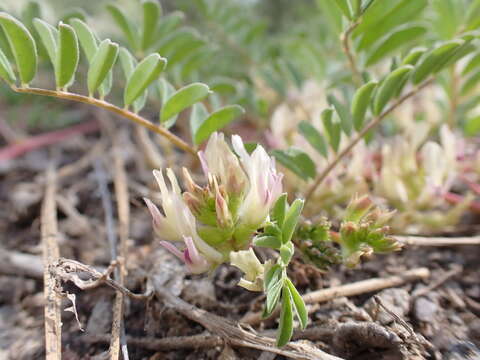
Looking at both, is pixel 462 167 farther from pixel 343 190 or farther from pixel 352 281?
pixel 352 281

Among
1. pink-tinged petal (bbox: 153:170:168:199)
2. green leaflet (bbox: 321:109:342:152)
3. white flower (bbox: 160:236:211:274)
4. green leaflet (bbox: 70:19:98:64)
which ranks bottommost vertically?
white flower (bbox: 160:236:211:274)

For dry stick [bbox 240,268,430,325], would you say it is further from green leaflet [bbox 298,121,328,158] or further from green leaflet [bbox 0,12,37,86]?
green leaflet [bbox 0,12,37,86]

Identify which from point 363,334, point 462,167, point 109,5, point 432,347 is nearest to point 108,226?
point 109,5

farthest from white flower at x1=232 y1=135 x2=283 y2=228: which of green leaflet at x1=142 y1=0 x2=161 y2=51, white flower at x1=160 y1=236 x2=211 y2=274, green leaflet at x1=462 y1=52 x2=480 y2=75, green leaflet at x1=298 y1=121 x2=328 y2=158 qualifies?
green leaflet at x1=462 y1=52 x2=480 y2=75

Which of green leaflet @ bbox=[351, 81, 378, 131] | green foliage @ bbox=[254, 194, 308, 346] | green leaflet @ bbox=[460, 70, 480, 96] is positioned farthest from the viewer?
green leaflet @ bbox=[460, 70, 480, 96]

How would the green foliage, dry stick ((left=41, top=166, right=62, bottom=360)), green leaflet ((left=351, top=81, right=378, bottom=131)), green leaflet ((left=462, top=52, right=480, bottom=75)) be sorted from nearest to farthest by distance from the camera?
the green foliage
dry stick ((left=41, top=166, right=62, bottom=360))
green leaflet ((left=351, top=81, right=378, bottom=131))
green leaflet ((left=462, top=52, right=480, bottom=75))

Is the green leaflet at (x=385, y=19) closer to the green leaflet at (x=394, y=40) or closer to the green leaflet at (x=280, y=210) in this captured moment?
the green leaflet at (x=394, y=40)
